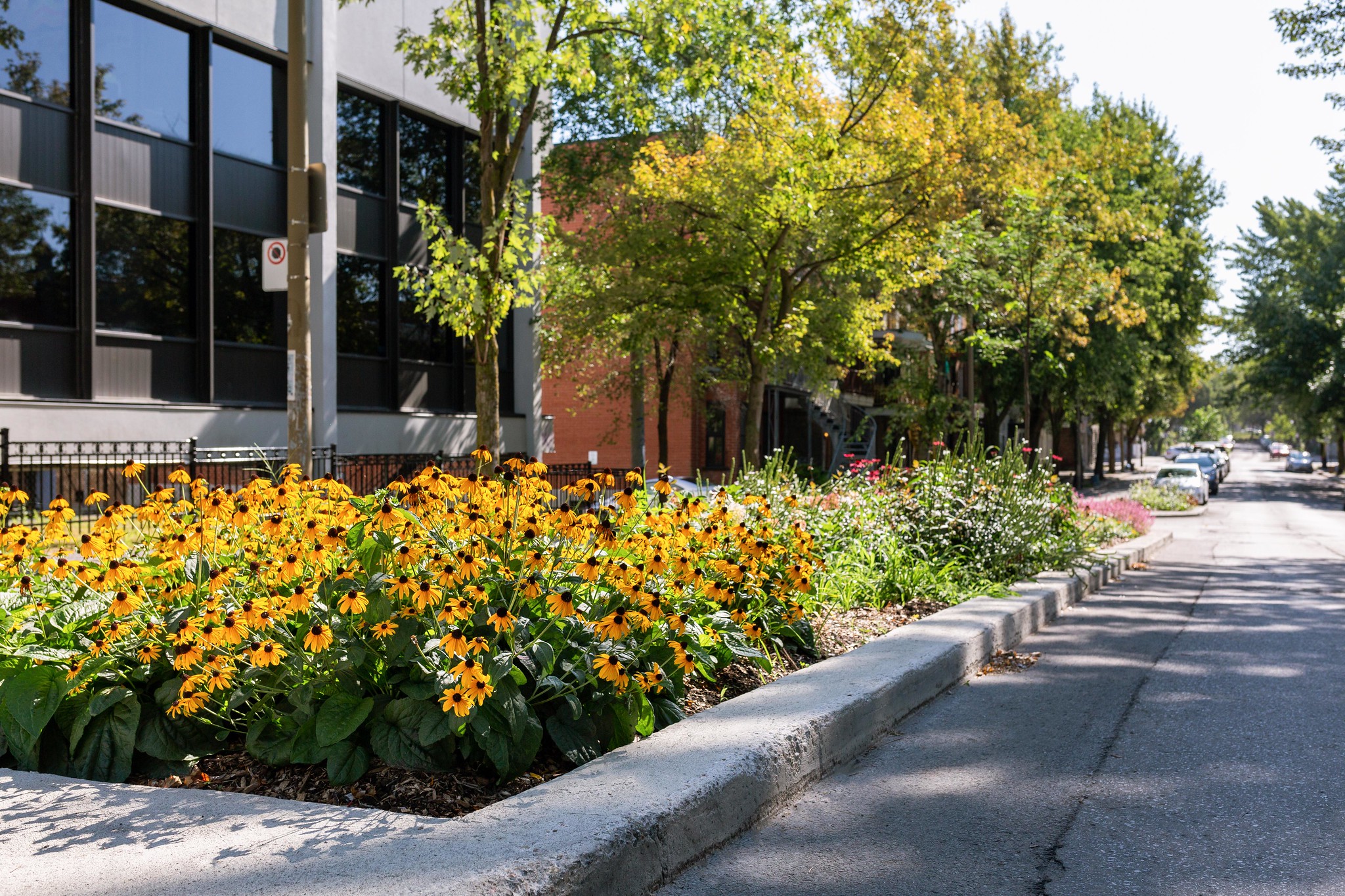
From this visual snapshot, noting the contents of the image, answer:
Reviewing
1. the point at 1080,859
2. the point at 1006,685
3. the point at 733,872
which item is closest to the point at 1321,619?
the point at 1006,685

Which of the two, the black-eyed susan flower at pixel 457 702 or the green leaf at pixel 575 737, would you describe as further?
the green leaf at pixel 575 737

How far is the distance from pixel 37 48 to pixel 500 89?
9061mm

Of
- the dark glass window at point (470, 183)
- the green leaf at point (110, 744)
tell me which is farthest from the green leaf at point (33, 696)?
the dark glass window at point (470, 183)

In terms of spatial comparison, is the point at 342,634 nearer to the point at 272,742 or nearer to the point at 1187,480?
the point at 272,742

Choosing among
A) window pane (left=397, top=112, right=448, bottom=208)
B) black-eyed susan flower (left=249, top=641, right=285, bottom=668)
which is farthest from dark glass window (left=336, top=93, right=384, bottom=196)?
black-eyed susan flower (left=249, top=641, right=285, bottom=668)

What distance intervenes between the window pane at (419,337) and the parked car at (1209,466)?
37928 mm

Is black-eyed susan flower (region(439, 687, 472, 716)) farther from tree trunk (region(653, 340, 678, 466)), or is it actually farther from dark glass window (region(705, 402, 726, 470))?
dark glass window (region(705, 402, 726, 470))

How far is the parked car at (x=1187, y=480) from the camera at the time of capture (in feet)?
125

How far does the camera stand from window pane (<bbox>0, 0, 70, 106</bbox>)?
15133 mm

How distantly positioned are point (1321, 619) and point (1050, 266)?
18.1m

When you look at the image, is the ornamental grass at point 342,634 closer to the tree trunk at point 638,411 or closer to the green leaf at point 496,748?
the green leaf at point 496,748

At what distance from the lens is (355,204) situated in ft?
67.5

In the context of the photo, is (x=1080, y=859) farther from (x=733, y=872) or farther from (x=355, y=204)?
(x=355, y=204)

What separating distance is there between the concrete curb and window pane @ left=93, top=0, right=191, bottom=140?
1493cm
